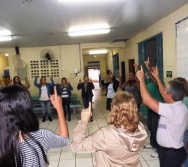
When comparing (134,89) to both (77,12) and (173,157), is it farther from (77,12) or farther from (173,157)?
(173,157)

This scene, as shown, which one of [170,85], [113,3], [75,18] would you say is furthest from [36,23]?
[170,85]

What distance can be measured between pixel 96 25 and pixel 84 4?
1.82m

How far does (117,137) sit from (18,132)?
72cm

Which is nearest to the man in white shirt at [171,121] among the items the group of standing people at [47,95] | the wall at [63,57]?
the group of standing people at [47,95]

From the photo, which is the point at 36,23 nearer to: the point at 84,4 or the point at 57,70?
the point at 84,4

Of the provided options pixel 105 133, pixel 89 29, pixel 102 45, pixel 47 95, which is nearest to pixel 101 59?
pixel 102 45

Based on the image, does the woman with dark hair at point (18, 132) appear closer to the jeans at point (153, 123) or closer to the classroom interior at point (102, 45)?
the classroom interior at point (102, 45)

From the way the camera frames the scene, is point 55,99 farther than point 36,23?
No

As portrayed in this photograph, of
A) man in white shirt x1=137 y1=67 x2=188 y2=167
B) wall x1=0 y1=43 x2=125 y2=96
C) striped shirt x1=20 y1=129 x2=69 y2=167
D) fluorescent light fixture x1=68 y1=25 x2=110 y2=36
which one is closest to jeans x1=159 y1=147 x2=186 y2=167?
man in white shirt x1=137 y1=67 x2=188 y2=167

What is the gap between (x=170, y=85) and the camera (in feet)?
6.70

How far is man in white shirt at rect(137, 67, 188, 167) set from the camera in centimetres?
189

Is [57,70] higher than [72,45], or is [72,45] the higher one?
[72,45]

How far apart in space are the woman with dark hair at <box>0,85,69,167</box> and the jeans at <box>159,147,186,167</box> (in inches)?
58.7

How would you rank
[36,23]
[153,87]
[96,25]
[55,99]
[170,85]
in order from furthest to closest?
[96,25] → [36,23] → [153,87] → [170,85] → [55,99]
